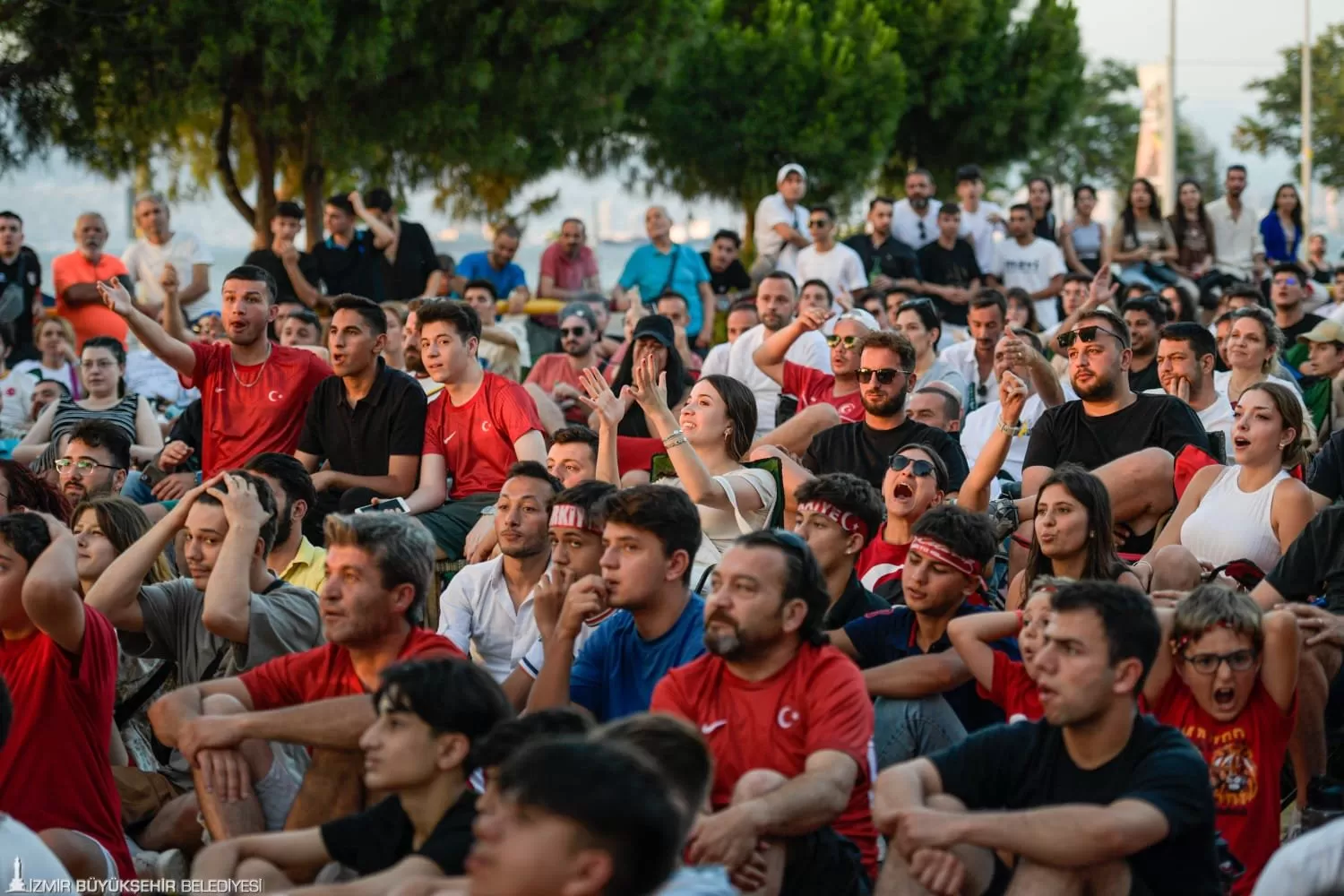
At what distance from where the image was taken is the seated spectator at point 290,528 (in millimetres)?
6473

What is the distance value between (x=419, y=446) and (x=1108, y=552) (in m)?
3.57

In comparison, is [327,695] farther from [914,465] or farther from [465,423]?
[465,423]

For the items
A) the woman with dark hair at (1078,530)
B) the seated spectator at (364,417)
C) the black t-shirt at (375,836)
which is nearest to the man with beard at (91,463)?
the seated spectator at (364,417)

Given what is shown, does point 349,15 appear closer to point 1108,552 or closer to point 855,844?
point 1108,552

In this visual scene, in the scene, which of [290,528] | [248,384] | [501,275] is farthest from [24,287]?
[290,528]

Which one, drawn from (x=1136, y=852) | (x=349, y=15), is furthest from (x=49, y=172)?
(x=1136, y=852)

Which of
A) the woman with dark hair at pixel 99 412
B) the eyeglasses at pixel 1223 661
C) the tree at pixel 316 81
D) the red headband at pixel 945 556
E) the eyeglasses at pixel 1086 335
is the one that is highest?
the tree at pixel 316 81

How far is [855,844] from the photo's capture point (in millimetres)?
4852

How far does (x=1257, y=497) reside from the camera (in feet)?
22.2

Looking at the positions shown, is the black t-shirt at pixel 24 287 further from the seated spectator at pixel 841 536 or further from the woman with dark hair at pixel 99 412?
the seated spectator at pixel 841 536

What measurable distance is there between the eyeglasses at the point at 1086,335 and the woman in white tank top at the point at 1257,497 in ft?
3.02

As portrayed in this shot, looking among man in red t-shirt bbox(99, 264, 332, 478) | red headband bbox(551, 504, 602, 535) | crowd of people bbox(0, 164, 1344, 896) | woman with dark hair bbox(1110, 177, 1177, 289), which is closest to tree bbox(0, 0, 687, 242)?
woman with dark hair bbox(1110, 177, 1177, 289)

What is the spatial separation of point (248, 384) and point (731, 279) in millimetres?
7914

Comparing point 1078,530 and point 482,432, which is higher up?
point 482,432
